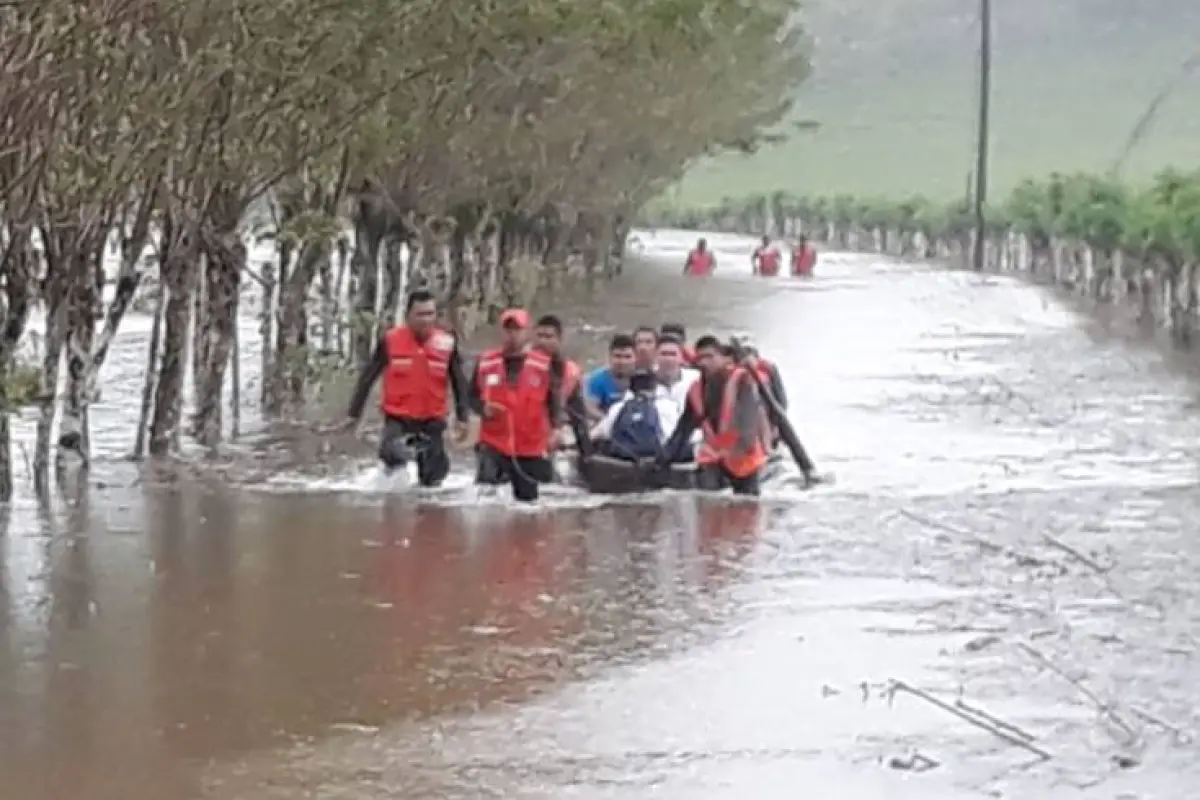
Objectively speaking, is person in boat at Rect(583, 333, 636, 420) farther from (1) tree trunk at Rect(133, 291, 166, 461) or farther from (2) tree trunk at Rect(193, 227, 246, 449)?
(1) tree trunk at Rect(133, 291, 166, 461)

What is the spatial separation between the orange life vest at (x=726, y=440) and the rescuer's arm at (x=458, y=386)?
170 centimetres

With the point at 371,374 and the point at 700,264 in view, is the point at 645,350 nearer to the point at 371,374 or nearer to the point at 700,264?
the point at 371,374

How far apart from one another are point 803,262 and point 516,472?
5034 cm

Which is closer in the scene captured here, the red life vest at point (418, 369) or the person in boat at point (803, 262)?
the red life vest at point (418, 369)

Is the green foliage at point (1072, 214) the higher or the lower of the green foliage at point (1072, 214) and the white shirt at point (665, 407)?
the higher

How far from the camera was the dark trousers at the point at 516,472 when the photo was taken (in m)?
18.9

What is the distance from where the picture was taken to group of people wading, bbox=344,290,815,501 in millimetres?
18625

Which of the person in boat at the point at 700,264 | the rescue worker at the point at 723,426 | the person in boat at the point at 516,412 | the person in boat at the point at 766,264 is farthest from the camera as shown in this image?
the person in boat at the point at 766,264

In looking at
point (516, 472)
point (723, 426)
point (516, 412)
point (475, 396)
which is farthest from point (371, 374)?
point (723, 426)

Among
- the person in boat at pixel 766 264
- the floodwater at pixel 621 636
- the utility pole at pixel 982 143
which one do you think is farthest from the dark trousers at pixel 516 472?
the person in boat at pixel 766 264

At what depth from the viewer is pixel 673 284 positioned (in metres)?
61.9

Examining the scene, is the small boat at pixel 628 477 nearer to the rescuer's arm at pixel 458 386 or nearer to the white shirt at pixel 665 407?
the white shirt at pixel 665 407

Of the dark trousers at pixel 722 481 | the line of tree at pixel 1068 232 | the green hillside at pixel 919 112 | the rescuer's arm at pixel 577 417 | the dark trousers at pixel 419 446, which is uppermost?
the green hillside at pixel 919 112

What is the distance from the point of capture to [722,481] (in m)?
19.4
